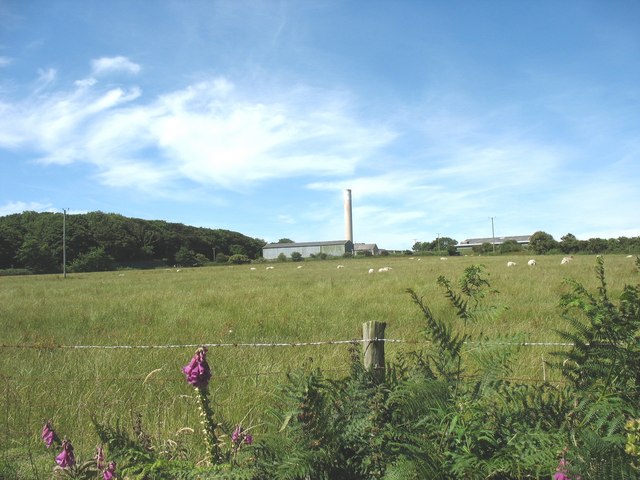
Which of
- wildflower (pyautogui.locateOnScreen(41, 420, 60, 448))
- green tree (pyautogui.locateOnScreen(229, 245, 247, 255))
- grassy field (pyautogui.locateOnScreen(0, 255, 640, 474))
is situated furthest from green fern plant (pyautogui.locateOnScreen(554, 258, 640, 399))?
green tree (pyautogui.locateOnScreen(229, 245, 247, 255))

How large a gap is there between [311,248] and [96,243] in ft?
192

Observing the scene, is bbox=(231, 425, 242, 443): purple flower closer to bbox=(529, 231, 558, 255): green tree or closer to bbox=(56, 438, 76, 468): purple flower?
bbox=(56, 438, 76, 468): purple flower

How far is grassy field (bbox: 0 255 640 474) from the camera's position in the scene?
4.33m

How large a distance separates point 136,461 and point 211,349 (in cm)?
511

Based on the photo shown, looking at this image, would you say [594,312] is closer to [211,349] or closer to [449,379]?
[449,379]

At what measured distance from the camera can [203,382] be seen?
2.16m

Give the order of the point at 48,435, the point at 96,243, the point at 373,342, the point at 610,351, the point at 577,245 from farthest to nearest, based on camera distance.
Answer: the point at 96,243, the point at 577,245, the point at 373,342, the point at 48,435, the point at 610,351

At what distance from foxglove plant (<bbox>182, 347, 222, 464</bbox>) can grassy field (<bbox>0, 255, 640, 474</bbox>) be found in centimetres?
34

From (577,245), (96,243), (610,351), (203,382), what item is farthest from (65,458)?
(96,243)

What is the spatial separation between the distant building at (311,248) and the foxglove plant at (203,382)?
122 meters

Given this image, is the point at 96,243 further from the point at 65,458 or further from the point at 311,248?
the point at 65,458

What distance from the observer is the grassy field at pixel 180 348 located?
4.33 metres

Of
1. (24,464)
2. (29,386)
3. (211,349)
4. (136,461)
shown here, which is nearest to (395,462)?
(136,461)

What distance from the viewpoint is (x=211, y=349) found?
23.3 ft
